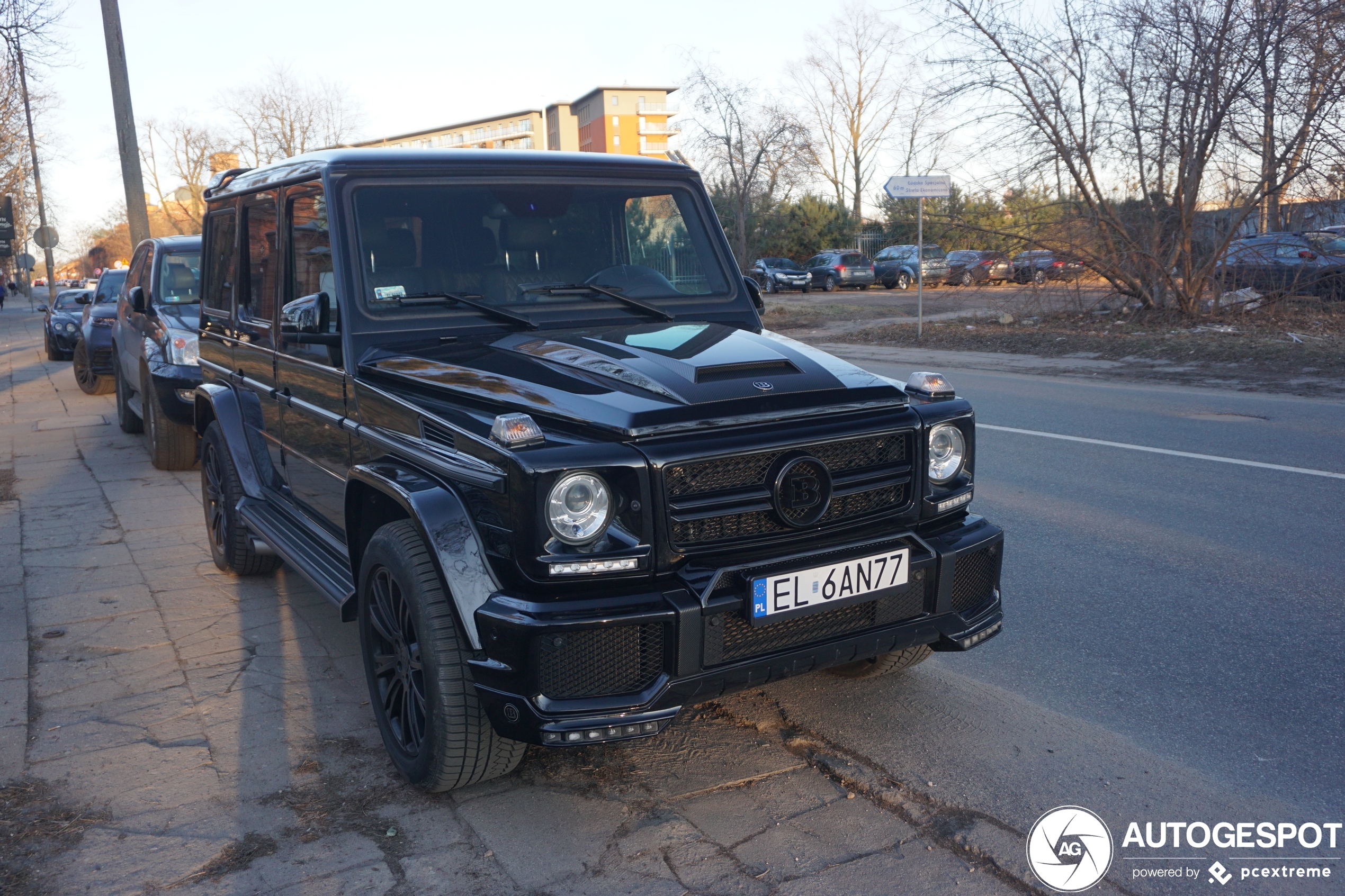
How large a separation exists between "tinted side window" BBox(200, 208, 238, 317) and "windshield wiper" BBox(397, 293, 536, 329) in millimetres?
1861

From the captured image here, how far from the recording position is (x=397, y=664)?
11.1 ft

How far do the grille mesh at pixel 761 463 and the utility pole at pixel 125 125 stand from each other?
48.0ft

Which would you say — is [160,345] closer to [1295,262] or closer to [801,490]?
[801,490]

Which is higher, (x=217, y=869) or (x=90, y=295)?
(x=90, y=295)

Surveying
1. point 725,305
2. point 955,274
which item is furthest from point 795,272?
point 725,305

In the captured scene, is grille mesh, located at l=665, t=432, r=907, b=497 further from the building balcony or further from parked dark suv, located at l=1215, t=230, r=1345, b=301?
the building balcony

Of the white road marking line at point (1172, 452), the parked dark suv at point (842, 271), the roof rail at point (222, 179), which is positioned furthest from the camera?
the parked dark suv at point (842, 271)

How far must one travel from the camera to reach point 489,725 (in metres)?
3.04

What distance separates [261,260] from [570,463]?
2807mm

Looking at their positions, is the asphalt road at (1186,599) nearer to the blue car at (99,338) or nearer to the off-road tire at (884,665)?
the off-road tire at (884,665)

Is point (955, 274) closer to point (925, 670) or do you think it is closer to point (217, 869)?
point (925, 670)

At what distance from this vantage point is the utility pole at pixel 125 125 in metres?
15.4

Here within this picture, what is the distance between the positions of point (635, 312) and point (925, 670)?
1799mm

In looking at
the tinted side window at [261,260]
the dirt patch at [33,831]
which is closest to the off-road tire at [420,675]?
the dirt patch at [33,831]
